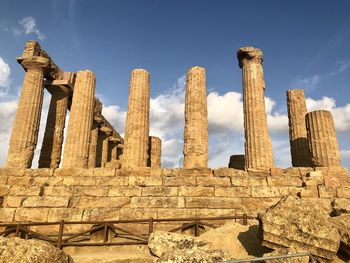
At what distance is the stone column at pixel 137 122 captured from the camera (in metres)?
15.5

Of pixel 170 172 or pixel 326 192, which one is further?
pixel 170 172

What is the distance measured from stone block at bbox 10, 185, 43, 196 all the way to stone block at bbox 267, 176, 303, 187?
29.5 ft

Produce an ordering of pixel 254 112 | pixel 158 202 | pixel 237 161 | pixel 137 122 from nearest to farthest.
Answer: pixel 158 202 < pixel 254 112 < pixel 137 122 < pixel 237 161

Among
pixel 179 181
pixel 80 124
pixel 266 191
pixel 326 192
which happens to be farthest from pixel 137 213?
pixel 80 124

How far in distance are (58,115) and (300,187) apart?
14.6 meters

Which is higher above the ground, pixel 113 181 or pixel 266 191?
pixel 113 181

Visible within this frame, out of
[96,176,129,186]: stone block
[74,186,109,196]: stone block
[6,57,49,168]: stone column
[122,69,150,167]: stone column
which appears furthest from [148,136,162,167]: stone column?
[74,186,109,196]: stone block

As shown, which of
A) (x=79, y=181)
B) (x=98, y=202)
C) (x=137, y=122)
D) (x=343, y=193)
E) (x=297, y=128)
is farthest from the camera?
(x=297, y=128)

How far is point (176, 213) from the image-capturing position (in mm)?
10781

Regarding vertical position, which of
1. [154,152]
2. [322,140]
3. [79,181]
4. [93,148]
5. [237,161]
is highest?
[93,148]

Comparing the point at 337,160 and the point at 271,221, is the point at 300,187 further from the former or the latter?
the point at 271,221

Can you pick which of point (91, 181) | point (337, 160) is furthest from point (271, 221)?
point (337, 160)

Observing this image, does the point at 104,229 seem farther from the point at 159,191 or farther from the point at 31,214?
the point at 31,214

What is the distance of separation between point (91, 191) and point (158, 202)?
2.71 metres
